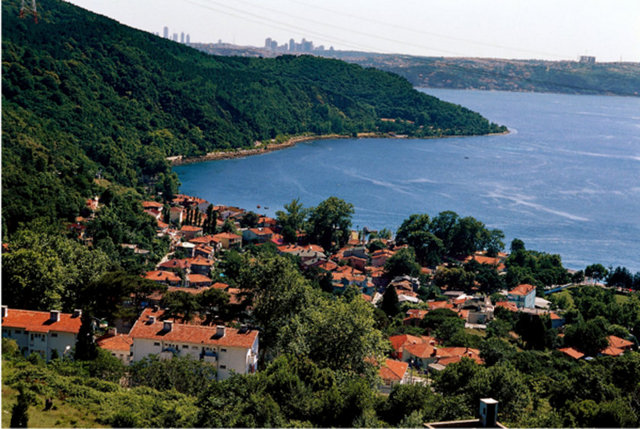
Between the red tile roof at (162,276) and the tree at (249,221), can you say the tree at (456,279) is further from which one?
the red tile roof at (162,276)

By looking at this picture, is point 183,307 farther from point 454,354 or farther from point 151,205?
point 151,205

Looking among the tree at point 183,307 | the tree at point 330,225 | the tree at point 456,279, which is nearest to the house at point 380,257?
the tree at point 330,225

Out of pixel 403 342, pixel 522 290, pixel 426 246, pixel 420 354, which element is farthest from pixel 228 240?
pixel 420 354

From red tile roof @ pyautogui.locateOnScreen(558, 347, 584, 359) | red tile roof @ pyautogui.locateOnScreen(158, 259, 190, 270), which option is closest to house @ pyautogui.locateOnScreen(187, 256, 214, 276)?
red tile roof @ pyautogui.locateOnScreen(158, 259, 190, 270)

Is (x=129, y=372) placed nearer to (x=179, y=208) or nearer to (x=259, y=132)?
(x=179, y=208)

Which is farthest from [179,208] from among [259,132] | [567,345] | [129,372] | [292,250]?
[259,132]
